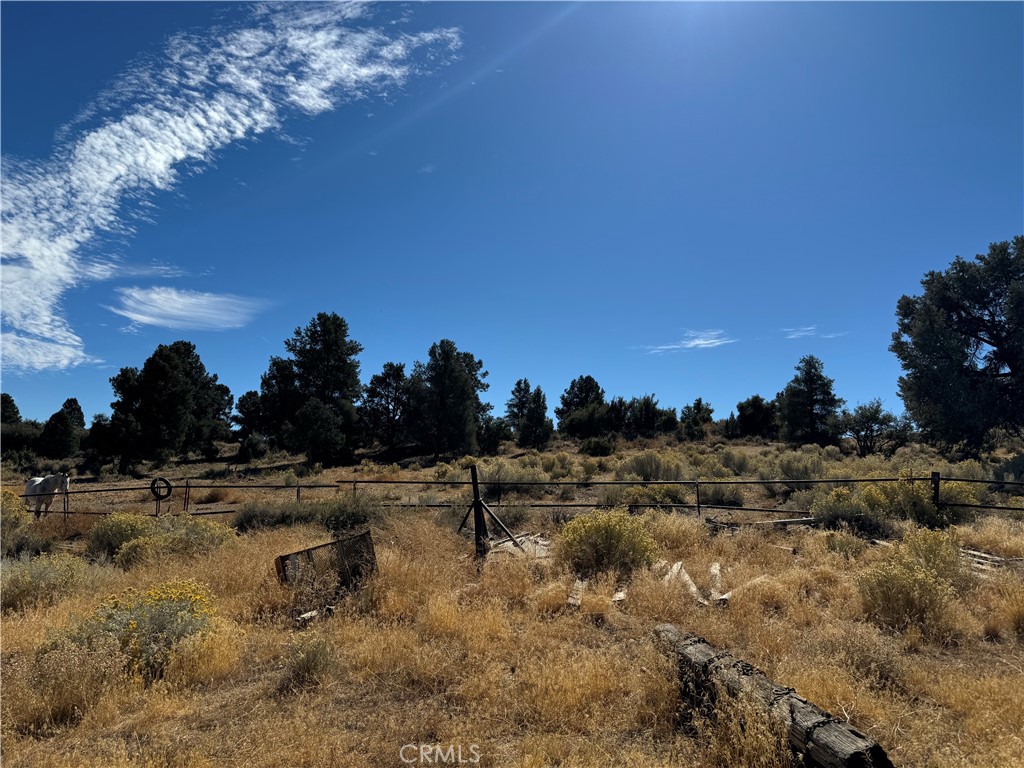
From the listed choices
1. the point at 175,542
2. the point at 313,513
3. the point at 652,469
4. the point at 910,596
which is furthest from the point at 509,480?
the point at 910,596

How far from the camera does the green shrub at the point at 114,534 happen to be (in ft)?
37.7

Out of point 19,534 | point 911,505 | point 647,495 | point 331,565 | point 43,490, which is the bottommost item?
point 911,505

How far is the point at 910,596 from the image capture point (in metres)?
6.65

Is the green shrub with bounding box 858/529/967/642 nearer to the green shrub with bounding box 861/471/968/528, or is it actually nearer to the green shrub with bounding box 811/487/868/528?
the green shrub with bounding box 811/487/868/528

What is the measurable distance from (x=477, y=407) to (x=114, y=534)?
33.8 metres

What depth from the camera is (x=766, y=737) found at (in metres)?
3.75

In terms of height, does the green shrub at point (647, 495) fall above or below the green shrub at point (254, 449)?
below

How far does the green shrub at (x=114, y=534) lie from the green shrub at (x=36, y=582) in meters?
2.41

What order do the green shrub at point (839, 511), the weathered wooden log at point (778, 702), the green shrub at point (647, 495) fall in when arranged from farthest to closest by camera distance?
1. the green shrub at point (647, 495)
2. the green shrub at point (839, 511)
3. the weathered wooden log at point (778, 702)

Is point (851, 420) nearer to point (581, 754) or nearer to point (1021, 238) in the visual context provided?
point (1021, 238)

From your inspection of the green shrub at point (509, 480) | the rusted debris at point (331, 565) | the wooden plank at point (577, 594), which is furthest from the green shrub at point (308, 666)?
the green shrub at point (509, 480)

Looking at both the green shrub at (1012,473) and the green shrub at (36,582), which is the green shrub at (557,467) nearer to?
the green shrub at (1012,473)

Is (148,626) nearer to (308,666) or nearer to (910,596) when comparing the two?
(308,666)

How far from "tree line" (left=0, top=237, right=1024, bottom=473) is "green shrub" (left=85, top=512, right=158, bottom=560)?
2543 centimetres
